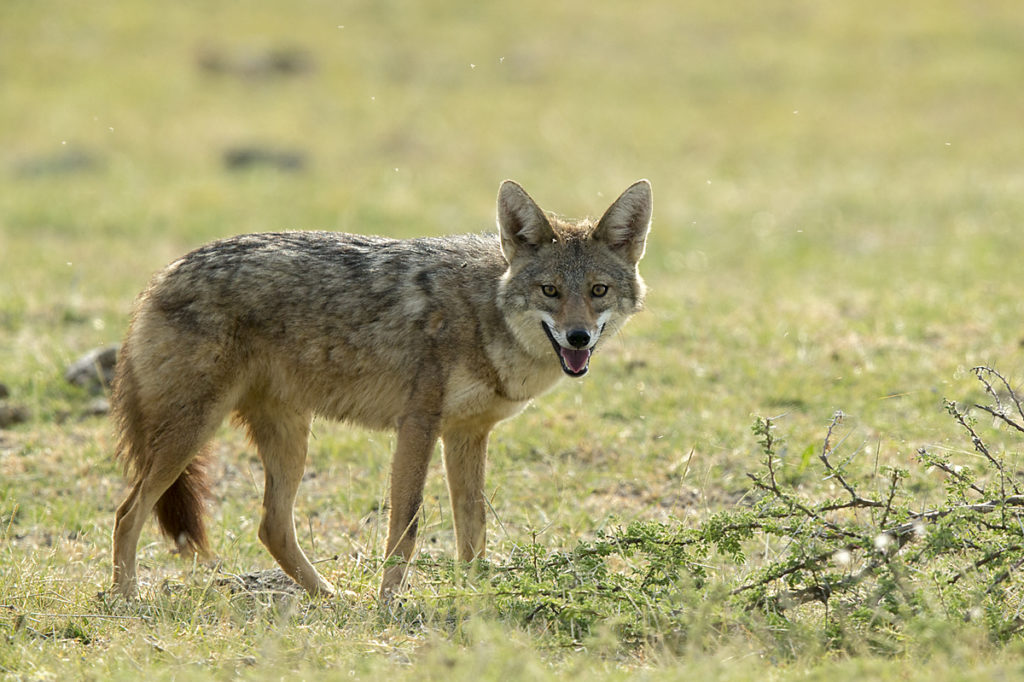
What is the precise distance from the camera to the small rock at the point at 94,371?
9000 mm

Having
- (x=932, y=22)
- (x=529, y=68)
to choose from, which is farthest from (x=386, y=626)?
(x=932, y=22)

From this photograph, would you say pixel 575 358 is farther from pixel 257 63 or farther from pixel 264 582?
pixel 257 63

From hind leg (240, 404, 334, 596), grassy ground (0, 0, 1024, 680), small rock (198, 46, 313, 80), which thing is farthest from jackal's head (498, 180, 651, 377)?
small rock (198, 46, 313, 80)

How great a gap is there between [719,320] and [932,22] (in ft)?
78.9

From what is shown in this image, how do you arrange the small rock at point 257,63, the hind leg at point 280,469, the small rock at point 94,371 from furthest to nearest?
1. the small rock at point 257,63
2. the small rock at point 94,371
3. the hind leg at point 280,469

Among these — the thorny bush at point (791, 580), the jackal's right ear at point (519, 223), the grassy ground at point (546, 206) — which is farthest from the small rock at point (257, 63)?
the thorny bush at point (791, 580)

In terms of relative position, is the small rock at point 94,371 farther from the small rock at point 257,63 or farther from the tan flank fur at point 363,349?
the small rock at point 257,63

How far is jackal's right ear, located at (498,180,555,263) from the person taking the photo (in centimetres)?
615

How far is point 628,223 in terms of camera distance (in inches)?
251

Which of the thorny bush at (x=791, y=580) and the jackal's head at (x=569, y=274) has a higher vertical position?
the jackal's head at (x=569, y=274)

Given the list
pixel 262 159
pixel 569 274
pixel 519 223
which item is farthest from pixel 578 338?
pixel 262 159

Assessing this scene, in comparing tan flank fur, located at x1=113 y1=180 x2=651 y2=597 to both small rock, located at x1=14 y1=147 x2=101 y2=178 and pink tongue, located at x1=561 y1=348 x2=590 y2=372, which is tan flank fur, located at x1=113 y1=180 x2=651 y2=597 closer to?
pink tongue, located at x1=561 y1=348 x2=590 y2=372

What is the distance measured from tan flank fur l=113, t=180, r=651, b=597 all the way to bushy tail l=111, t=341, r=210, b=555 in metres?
0.01

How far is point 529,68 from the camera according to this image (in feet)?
90.8
